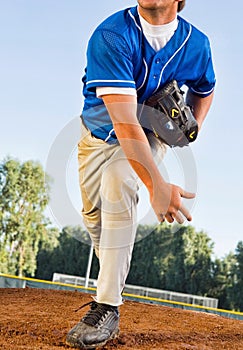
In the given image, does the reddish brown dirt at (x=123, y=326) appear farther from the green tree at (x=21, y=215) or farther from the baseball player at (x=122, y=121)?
the green tree at (x=21, y=215)

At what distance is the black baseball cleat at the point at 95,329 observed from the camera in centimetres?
294

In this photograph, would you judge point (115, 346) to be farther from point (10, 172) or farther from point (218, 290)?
point (218, 290)

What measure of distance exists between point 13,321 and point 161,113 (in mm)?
1759

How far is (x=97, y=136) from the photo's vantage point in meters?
3.37

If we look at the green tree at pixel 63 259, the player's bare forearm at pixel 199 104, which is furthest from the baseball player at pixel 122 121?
the green tree at pixel 63 259

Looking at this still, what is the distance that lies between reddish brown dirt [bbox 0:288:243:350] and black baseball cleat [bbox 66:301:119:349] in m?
0.06

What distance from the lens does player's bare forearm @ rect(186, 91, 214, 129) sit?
12.0ft

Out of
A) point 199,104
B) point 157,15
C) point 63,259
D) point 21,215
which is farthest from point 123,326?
point 63,259

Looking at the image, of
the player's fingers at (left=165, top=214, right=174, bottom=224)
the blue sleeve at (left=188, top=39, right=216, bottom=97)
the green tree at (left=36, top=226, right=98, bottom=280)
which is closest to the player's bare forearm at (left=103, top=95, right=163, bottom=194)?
the player's fingers at (left=165, top=214, right=174, bottom=224)

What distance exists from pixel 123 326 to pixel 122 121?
1.65 metres

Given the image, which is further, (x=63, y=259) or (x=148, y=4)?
(x=63, y=259)

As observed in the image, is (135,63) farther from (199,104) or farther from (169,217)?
(169,217)

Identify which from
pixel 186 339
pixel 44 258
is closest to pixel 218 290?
pixel 44 258

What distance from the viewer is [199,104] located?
145 inches
